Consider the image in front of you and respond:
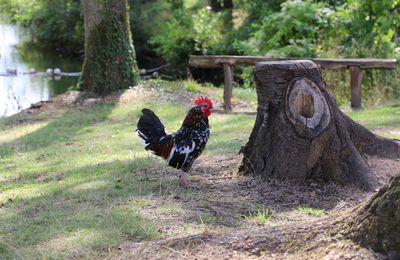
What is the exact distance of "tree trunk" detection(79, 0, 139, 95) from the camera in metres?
13.6

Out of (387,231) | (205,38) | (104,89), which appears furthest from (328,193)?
(205,38)

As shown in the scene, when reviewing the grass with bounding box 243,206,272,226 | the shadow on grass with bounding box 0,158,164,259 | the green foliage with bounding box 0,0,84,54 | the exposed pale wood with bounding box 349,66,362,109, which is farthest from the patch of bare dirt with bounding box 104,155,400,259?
the green foliage with bounding box 0,0,84,54

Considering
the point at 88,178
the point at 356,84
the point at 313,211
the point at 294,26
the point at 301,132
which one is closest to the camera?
the point at 313,211

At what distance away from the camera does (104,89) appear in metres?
13.7

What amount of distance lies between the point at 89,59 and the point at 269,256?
10879 mm

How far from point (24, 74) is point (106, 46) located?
1095 cm

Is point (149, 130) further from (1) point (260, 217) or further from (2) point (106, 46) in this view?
(2) point (106, 46)

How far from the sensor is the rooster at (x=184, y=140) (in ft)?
19.3

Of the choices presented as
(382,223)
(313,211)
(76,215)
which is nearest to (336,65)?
(313,211)

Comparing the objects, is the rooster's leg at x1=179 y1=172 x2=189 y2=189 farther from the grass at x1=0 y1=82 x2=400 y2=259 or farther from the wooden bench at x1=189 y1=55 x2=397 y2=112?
the wooden bench at x1=189 y1=55 x2=397 y2=112

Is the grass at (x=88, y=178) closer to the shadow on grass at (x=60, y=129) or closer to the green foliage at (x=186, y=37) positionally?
the shadow on grass at (x=60, y=129)

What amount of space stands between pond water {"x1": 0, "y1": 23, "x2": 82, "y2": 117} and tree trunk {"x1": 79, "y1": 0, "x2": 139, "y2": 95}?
279cm

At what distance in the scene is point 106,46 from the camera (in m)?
13.6

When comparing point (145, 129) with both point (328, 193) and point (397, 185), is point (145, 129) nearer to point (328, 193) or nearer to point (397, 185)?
point (328, 193)
